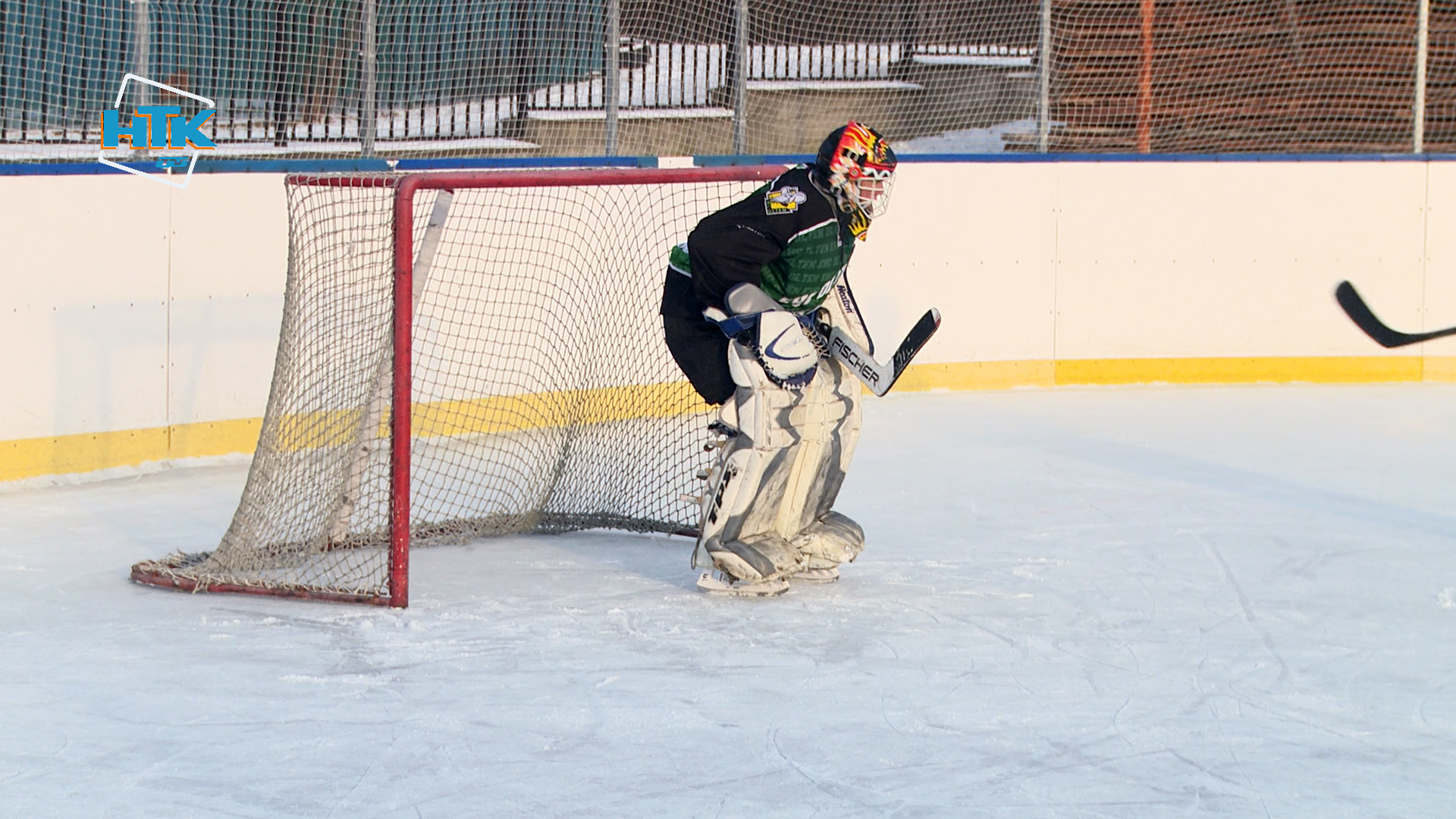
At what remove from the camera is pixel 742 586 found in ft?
12.9

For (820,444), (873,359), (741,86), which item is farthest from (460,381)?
(873,359)

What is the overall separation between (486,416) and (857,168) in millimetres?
2277

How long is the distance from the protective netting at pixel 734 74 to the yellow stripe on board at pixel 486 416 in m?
0.92

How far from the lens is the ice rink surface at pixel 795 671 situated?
2.70 meters

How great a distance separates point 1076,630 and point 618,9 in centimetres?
385

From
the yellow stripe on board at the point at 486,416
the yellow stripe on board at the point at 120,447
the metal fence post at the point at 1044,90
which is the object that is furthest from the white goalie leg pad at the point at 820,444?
the metal fence post at the point at 1044,90

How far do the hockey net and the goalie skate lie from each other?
634 millimetres

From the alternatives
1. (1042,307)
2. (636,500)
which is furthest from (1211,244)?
(636,500)

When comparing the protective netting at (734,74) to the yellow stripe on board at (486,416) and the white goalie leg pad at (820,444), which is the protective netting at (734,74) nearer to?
the yellow stripe on board at (486,416)

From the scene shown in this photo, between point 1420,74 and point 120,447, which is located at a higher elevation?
point 1420,74

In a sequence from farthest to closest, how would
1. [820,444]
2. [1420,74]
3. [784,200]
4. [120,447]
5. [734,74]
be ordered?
[1420,74], [734,74], [120,447], [820,444], [784,200]

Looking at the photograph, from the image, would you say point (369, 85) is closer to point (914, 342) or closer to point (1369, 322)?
point (914, 342)

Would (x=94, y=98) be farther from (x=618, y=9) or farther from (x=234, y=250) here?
(x=618, y=9)

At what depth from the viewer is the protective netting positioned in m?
5.52
